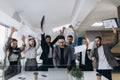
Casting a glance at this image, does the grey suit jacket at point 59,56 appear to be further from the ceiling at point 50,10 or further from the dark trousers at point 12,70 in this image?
the dark trousers at point 12,70

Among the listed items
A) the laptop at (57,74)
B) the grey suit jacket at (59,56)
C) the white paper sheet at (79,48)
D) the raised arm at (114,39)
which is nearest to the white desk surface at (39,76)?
the laptop at (57,74)

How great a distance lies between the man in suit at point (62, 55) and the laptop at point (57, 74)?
5cm

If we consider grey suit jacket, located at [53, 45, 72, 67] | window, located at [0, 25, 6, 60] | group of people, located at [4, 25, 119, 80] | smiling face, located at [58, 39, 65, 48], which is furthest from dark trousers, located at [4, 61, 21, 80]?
smiling face, located at [58, 39, 65, 48]

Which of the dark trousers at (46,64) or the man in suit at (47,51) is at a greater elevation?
Answer: the man in suit at (47,51)

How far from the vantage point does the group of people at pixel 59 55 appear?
2.12 m

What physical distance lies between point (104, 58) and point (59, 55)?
492mm

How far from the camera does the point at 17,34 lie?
2189 mm

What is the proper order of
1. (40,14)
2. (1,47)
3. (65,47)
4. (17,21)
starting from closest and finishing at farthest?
(65,47)
(1,47)
(17,21)
(40,14)

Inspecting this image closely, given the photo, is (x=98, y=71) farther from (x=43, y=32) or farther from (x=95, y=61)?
(x=43, y=32)

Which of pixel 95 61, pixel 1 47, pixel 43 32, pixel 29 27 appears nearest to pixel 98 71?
pixel 95 61

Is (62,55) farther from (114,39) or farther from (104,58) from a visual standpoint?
(114,39)

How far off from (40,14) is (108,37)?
99 cm

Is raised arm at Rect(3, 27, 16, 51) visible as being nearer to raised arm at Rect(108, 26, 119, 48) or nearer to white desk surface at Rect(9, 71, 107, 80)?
white desk surface at Rect(9, 71, 107, 80)

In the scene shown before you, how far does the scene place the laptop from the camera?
2.14 metres
